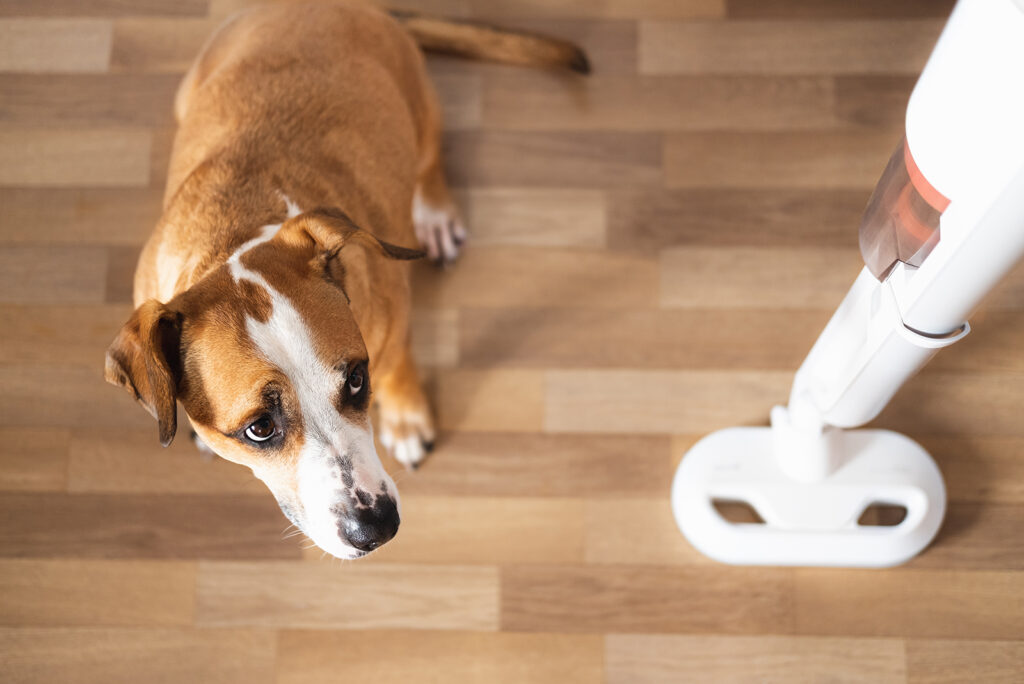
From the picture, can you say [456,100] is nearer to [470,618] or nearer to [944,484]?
[470,618]

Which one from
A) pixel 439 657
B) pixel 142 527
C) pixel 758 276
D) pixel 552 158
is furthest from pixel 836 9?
pixel 142 527

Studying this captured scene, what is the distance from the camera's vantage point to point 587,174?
2.55 metres

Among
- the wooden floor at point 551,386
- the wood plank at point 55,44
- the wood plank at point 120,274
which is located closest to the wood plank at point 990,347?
the wooden floor at point 551,386

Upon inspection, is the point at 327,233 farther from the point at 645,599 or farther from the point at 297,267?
the point at 645,599

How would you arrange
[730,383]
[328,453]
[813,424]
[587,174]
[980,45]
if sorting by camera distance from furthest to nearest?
[587,174] < [730,383] < [813,424] < [328,453] < [980,45]

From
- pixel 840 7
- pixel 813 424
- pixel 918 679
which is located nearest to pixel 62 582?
pixel 813 424

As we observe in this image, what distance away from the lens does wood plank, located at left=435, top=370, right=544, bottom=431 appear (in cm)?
236

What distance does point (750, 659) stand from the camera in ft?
7.17

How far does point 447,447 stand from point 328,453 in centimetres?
93

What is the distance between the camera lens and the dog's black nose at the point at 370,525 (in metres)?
1.46

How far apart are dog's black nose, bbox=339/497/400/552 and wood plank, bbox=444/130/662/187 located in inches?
53.6

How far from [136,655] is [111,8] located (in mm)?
2148

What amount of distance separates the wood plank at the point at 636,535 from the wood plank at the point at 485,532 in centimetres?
5

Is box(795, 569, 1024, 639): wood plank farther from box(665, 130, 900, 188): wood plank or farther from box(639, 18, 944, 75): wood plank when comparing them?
box(639, 18, 944, 75): wood plank
